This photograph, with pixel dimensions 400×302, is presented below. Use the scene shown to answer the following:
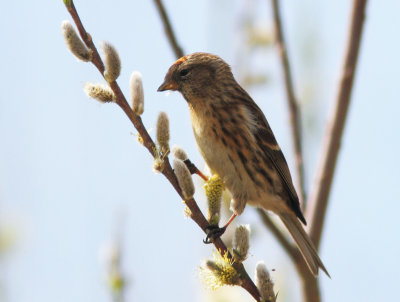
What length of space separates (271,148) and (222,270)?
6.72ft

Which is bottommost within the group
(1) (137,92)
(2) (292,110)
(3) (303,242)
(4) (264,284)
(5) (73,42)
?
(3) (303,242)

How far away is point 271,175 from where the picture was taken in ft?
14.1

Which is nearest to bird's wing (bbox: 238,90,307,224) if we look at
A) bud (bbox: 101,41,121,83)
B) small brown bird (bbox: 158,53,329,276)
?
small brown bird (bbox: 158,53,329,276)

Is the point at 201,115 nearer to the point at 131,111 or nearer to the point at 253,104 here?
the point at 253,104

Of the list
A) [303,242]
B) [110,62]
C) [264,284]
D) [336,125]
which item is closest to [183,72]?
[336,125]

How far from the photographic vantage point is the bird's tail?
380 centimetres

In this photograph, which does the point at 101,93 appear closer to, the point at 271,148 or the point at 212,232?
the point at 212,232

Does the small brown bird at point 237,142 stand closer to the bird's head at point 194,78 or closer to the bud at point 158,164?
the bird's head at point 194,78

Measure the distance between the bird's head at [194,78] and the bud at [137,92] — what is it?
5.37ft

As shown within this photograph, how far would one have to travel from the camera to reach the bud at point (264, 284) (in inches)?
92.3

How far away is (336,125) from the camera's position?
411cm

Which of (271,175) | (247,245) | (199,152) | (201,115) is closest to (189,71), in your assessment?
(201,115)

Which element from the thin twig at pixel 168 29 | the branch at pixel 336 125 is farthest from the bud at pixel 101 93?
the branch at pixel 336 125

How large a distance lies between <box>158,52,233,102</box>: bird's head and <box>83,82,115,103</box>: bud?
1667 millimetres
